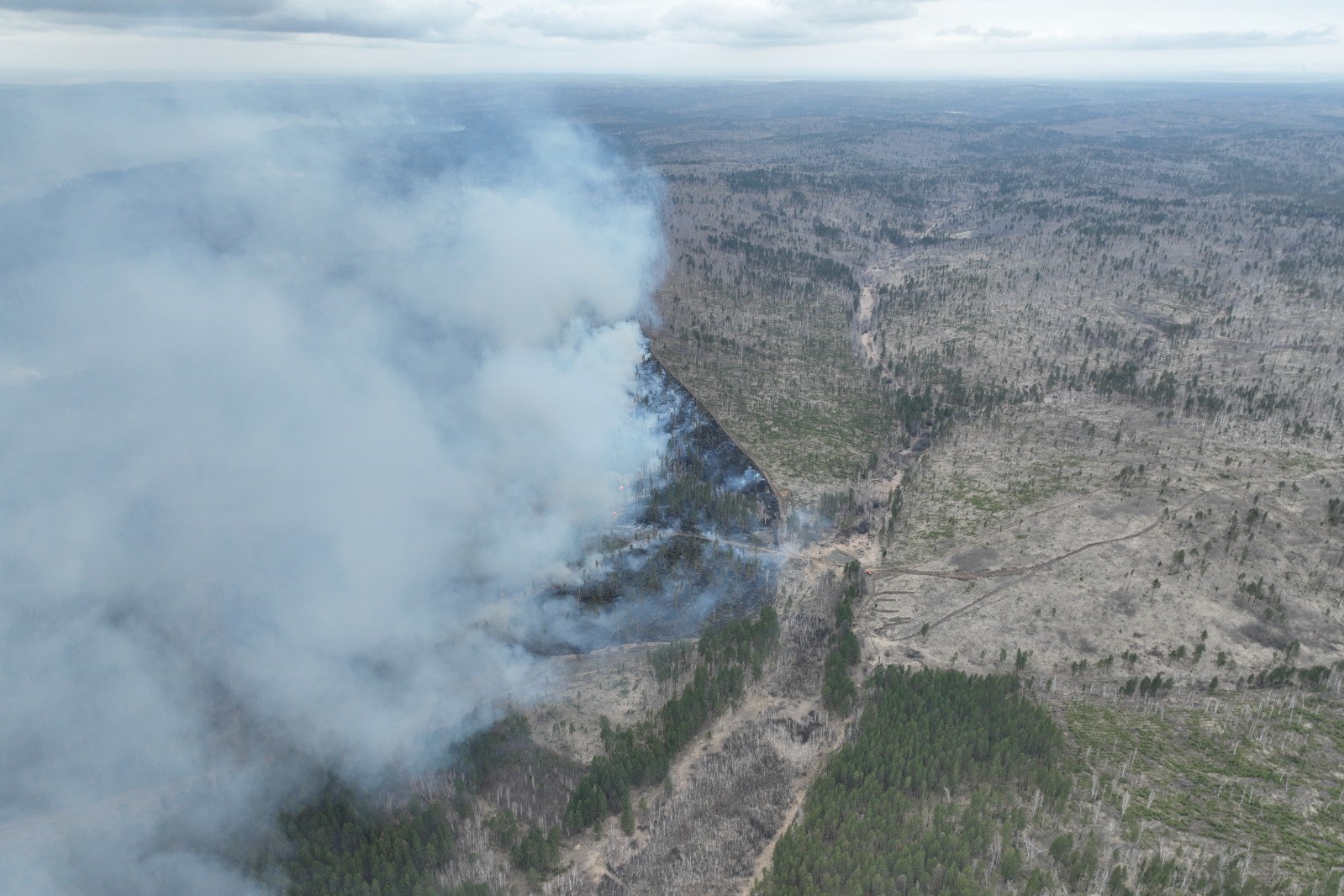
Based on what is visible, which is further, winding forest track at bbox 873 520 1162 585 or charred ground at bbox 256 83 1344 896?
winding forest track at bbox 873 520 1162 585

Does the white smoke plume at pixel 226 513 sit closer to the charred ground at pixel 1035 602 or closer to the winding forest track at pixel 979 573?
the charred ground at pixel 1035 602

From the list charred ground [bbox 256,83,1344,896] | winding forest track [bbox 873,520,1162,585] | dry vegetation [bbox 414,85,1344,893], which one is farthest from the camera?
winding forest track [bbox 873,520,1162,585]

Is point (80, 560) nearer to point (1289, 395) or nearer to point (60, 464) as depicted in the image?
point (60, 464)

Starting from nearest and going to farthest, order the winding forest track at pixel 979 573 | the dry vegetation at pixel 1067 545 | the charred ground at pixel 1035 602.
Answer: the charred ground at pixel 1035 602
the dry vegetation at pixel 1067 545
the winding forest track at pixel 979 573

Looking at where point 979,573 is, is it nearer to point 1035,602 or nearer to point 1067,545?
point 1035,602

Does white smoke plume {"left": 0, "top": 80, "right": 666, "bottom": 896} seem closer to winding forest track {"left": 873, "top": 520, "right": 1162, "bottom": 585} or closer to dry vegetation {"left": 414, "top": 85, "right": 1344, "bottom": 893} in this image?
dry vegetation {"left": 414, "top": 85, "right": 1344, "bottom": 893}

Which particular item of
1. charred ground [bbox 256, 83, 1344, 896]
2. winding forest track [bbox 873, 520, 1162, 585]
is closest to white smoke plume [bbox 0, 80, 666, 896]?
charred ground [bbox 256, 83, 1344, 896]

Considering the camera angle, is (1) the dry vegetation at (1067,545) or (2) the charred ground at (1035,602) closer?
(2) the charred ground at (1035,602)

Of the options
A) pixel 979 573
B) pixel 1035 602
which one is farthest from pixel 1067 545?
pixel 1035 602

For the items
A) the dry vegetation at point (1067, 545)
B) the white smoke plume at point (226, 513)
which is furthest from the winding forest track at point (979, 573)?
the white smoke plume at point (226, 513)
